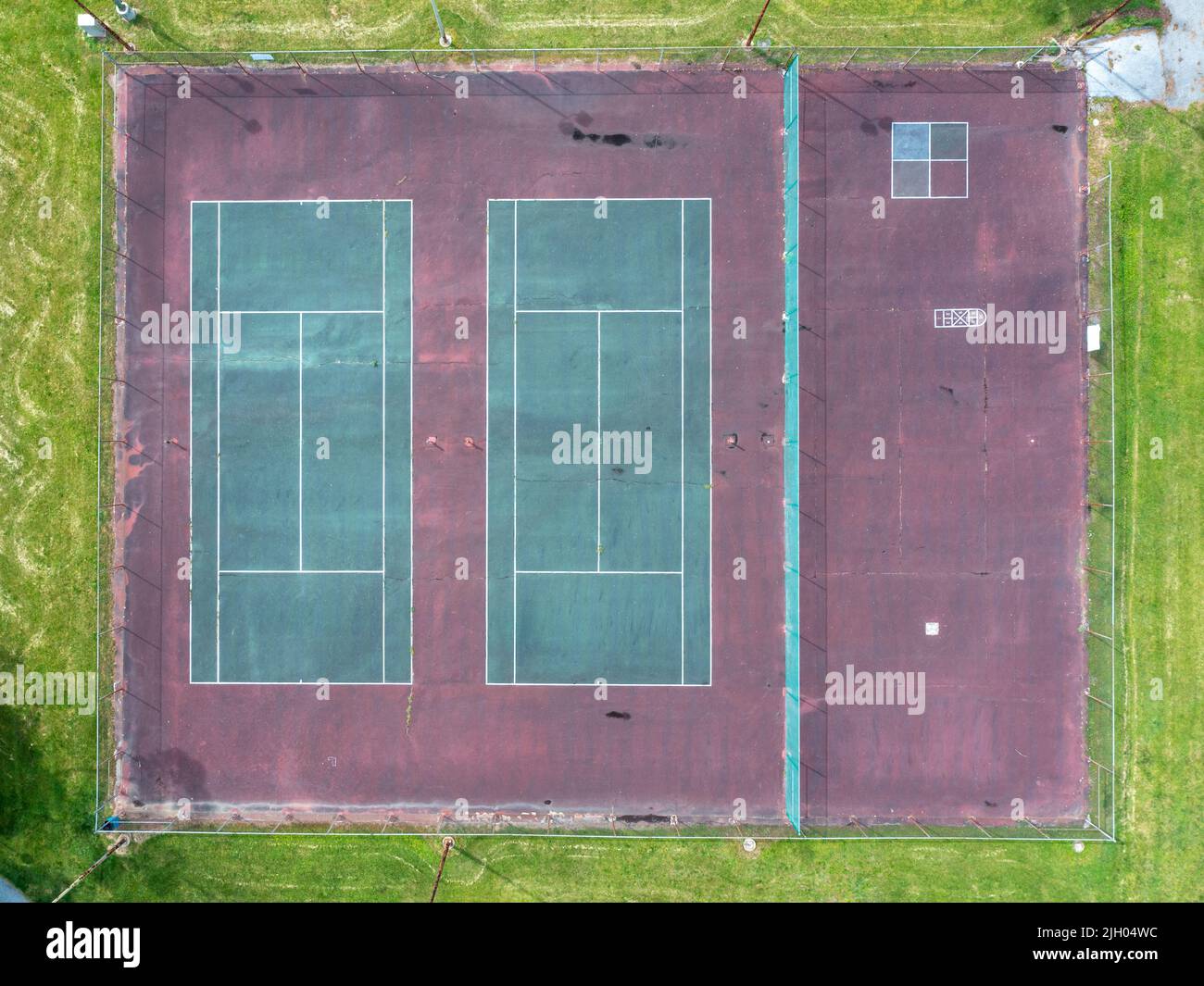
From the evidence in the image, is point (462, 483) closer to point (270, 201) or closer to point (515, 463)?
point (515, 463)

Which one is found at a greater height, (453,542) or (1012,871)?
(453,542)

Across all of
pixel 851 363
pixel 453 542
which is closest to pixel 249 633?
pixel 453 542

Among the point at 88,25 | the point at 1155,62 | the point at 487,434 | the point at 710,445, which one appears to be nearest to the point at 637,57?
the point at 710,445

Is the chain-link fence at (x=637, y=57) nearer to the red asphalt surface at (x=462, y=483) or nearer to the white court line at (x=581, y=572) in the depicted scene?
the red asphalt surface at (x=462, y=483)

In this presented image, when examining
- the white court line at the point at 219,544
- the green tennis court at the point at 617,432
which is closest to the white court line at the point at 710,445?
the green tennis court at the point at 617,432

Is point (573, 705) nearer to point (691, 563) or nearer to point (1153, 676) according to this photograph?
point (691, 563)

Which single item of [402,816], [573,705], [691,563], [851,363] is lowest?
[402,816]
